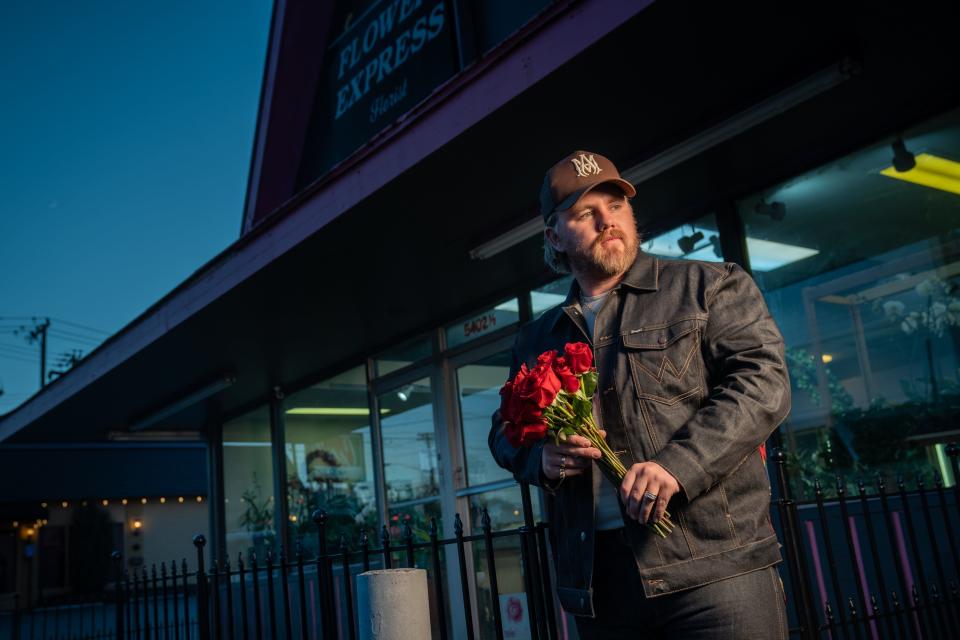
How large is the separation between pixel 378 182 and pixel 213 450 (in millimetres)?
7637

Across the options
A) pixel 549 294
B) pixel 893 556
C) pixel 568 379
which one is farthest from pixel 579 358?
pixel 549 294

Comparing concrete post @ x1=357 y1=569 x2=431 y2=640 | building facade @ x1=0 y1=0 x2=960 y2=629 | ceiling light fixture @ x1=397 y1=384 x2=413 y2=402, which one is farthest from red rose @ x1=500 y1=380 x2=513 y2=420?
ceiling light fixture @ x1=397 y1=384 x2=413 y2=402

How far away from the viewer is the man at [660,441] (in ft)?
5.93

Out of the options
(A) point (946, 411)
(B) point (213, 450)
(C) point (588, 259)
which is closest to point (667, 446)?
(C) point (588, 259)

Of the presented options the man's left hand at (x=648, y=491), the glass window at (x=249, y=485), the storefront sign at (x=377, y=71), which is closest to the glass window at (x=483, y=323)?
the storefront sign at (x=377, y=71)

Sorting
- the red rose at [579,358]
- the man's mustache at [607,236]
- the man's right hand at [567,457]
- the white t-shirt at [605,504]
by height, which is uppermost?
the man's mustache at [607,236]

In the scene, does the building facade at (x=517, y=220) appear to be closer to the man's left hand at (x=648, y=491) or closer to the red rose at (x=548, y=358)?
the red rose at (x=548, y=358)

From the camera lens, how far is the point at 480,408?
7.56 m

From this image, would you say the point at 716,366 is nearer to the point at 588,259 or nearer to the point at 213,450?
the point at 588,259

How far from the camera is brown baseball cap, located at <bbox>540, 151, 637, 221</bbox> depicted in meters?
2.23

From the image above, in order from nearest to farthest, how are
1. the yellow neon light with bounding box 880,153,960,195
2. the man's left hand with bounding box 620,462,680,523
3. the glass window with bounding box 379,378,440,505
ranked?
the man's left hand with bounding box 620,462,680,523 < the yellow neon light with bounding box 880,153,960,195 < the glass window with bounding box 379,378,440,505

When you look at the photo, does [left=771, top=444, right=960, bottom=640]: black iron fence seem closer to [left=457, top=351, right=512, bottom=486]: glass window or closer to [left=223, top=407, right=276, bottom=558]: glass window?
[left=457, top=351, right=512, bottom=486]: glass window

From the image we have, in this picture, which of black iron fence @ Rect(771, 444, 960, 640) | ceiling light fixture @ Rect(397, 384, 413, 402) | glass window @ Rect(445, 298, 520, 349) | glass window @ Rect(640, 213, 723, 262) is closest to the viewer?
black iron fence @ Rect(771, 444, 960, 640)

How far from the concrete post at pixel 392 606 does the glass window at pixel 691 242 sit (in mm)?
3354
